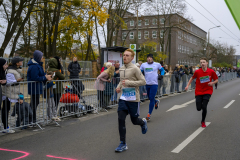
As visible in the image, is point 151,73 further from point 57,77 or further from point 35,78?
point 35,78

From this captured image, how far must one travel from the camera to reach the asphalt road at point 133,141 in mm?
4512

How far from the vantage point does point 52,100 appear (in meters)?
7.42

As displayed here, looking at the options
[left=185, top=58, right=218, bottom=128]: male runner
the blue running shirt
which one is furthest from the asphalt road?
the blue running shirt

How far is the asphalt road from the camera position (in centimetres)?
451

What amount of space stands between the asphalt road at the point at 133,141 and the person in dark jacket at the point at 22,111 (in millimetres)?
302

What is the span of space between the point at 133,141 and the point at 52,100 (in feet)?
10.0

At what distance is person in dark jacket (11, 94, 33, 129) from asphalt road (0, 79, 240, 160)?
0.30 metres

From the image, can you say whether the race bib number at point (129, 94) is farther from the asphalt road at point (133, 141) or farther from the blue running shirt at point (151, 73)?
the blue running shirt at point (151, 73)

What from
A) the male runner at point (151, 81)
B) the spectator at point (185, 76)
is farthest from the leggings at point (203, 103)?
the spectator at point (185, 76)

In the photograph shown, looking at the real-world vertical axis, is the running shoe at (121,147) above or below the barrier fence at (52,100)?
below

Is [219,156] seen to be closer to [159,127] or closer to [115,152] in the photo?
[115,152]

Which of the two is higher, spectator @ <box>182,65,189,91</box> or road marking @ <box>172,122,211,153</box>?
spectator @ <box>182,65,189,91</box>

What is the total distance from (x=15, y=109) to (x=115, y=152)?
9.98ft

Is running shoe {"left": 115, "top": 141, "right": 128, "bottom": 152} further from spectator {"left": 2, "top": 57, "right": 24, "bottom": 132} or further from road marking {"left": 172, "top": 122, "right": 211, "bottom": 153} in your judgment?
spectator {"left": 2, "top": 57, "right": 24, "bottom": 132}
